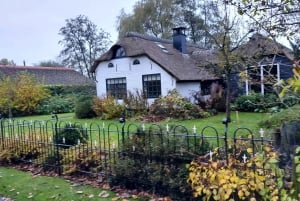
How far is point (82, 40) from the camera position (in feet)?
135

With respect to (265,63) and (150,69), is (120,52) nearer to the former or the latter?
(150,69)

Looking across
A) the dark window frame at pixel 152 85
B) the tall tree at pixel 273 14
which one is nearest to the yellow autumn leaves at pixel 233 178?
the tall tree at pixel 273 14

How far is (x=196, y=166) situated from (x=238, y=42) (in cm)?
1221

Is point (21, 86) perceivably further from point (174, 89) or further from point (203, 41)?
point (203, 41)

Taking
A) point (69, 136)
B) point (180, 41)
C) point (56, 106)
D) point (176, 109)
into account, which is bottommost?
point (69, 136)

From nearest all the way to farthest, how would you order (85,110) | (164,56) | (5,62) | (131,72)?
1. (85,110)
2. (164,56)
3. (131,72)
4. (5,62)

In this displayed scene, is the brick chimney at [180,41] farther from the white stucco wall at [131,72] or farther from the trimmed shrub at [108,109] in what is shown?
the trimmed shrub at [108,109]

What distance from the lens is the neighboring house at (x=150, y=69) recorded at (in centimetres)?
2009

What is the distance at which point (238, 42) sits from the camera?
615 inches

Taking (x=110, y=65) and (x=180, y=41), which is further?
(x=180, y=41)

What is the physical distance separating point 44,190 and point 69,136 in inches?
52.2

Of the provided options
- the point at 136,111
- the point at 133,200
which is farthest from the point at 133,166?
the point at 136,111

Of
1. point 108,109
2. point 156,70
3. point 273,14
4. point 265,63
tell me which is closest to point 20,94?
point 108,109

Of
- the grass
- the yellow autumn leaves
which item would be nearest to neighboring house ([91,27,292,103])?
the grass
